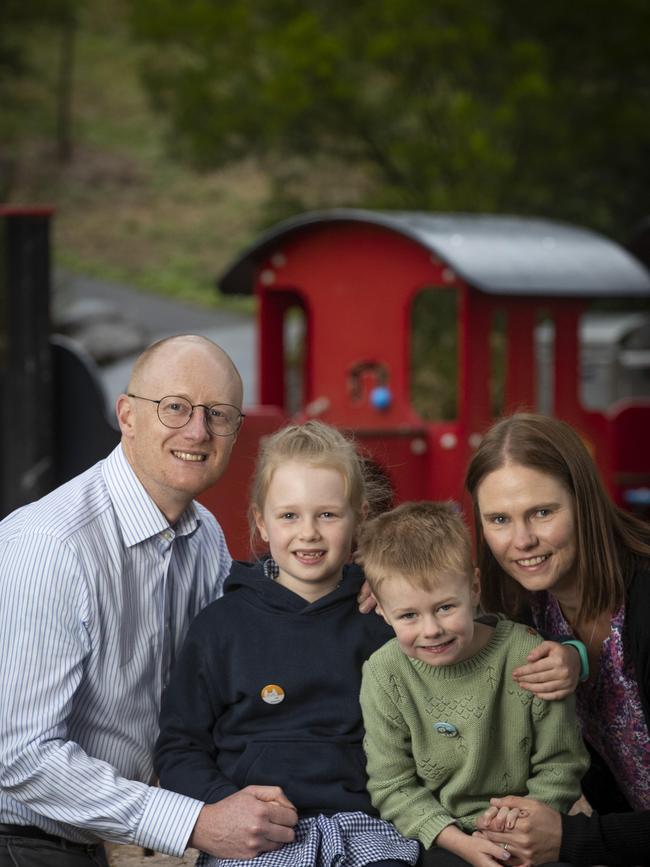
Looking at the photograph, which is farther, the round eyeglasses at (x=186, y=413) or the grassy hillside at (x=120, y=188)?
the grassy hillside at (x=120, y=188)

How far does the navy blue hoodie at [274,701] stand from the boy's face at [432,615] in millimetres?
232

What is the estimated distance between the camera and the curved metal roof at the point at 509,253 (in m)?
8.70

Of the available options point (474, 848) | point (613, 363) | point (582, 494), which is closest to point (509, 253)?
point (582, 494)

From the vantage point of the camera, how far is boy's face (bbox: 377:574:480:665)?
2814 mm

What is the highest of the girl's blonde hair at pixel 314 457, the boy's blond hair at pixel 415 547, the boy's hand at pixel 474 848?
the girl's blonde hair at pixel 314 457

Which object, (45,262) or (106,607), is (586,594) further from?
(45,262)

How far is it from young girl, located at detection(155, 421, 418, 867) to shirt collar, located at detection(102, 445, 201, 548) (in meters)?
0.22

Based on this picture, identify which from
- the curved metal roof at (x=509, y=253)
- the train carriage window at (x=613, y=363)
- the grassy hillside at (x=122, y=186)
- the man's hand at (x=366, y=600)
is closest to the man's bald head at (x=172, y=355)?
the man's hand at (x=366, y=600)

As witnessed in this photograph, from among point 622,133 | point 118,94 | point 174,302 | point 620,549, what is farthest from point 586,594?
point 118,94

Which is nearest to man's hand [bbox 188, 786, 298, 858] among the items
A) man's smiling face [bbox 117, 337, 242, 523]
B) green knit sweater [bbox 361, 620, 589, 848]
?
green knit sweater [bbox 361, 620, 589, 848]

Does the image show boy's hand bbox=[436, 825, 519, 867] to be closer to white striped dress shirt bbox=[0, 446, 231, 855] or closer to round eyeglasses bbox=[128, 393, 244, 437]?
white striped dress shirt bbox=[0, 446, 231, 855]

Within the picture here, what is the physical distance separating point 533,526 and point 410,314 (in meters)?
6.20

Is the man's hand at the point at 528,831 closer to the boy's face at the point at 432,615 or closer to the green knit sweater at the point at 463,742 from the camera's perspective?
the green knit sweater at the point at 463,742

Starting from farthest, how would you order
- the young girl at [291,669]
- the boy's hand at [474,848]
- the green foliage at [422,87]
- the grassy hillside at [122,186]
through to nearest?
the grassy hillside at [122,186] < the green foliage at [422,87] < the young girl at [291,669] < the boy's hand at [474,848]
